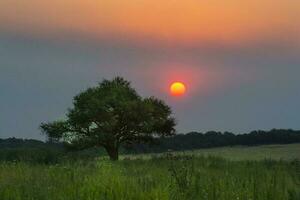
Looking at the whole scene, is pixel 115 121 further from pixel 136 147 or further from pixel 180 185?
pixel 180 185

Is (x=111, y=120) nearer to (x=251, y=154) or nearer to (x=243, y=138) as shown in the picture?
(x=251, y=154)

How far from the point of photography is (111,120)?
63281 mm

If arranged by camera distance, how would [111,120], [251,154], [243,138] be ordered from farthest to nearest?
1. [243,138]
2. [111,120]
3. [251,154]

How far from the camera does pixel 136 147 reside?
224ft

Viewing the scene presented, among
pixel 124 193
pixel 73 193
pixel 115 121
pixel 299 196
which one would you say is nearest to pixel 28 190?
pixel 73 193

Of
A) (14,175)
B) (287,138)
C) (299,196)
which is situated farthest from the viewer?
(287,138)

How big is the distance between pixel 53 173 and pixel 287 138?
Answer: 72.7 meters

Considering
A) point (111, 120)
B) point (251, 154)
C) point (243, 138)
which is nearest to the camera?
point (251, 154)

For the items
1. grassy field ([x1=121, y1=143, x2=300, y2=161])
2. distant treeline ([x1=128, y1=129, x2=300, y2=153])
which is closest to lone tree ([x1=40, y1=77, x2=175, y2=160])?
grassy field ([x1=121, y1=143, x2=300, y2=161])

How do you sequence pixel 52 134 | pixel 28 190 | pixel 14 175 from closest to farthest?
1. pixel 28 190
2. pixel 14 175
3. pixel 52 134

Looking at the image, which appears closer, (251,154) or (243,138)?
(251,154)

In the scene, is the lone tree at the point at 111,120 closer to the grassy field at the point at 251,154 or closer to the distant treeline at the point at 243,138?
the grassy field at the point at 251,154

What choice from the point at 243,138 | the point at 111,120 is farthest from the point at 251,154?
the point at 243,138

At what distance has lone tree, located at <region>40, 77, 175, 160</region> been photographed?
63594 mm
